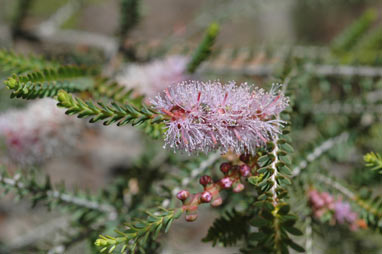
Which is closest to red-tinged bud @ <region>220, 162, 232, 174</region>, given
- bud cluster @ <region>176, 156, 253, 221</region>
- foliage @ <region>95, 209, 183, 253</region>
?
bud cluster @ <region>176, 156, 253, 221</region>

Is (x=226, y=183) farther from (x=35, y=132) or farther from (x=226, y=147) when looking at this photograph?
(x=35, y=132)

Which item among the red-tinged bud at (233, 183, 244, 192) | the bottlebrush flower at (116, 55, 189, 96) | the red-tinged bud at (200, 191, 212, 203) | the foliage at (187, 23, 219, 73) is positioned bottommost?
the red-tinged bud at (200, 191, 212, 203)

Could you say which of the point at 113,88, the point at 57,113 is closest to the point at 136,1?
the point at 113,88

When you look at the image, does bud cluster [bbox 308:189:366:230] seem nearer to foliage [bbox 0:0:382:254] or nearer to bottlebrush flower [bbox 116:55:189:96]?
foliage [bbox 0:0:382:254]

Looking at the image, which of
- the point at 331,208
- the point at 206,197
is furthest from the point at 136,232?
the point at 331,208

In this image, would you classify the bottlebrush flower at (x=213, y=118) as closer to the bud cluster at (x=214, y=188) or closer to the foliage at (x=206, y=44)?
the bud cluster at (x=214, y=188)

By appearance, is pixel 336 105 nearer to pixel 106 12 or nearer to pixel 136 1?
pixel 136 1
